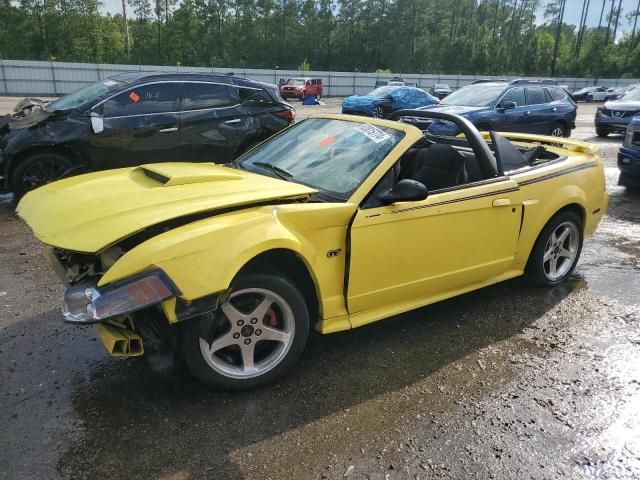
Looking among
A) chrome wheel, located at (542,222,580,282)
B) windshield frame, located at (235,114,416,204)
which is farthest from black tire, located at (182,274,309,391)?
chrome wheel, located at (542,222,580,282)

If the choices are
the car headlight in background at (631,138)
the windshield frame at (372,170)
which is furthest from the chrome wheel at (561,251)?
the car headlight in background at (631,138)

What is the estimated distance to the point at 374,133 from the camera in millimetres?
3717

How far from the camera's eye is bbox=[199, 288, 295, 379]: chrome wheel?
2.86 m

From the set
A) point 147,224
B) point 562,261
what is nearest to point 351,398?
point 147,224

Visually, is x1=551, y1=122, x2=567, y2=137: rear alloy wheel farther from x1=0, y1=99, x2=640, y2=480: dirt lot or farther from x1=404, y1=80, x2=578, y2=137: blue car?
x1=0, y1=99, x2=640, y2=480: dirt lot

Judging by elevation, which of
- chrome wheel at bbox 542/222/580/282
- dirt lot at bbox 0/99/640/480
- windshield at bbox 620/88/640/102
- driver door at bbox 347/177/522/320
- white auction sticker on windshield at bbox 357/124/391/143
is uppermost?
white auction sticker on windshield at bbox 357/124/391/143

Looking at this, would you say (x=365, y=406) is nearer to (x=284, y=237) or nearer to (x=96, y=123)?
(x=284, y=237)

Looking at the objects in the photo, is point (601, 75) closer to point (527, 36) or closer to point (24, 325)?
point (527, 36)

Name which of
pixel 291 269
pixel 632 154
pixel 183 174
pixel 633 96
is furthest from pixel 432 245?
pixel 633 96

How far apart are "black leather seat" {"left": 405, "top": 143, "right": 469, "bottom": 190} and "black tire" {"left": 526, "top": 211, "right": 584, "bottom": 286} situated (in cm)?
107

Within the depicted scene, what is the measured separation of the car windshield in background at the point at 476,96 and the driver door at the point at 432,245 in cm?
915

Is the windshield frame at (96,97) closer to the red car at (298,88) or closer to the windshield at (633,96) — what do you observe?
the windshield at (633,96)

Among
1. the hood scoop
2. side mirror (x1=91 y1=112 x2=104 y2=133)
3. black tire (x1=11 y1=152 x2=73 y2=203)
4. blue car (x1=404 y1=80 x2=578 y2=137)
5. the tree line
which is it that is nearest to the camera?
the hood scoop

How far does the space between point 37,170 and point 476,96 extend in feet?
32.8
